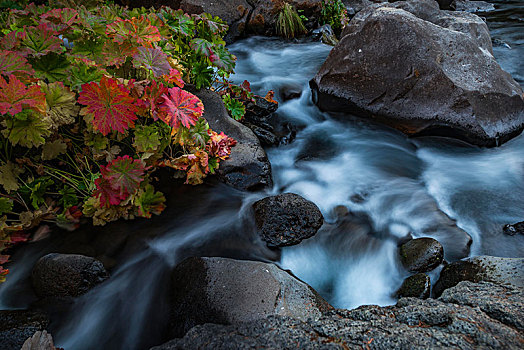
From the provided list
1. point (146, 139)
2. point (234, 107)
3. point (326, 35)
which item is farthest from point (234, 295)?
point (326, 35)

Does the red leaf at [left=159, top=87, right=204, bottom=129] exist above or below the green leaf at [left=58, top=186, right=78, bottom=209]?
above

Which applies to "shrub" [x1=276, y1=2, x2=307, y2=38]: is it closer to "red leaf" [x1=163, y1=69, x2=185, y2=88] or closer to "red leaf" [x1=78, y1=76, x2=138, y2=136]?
"red leaf" [x1=163, y1=69, x2=185, y2=88]

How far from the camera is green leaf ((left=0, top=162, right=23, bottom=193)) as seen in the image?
237 cm

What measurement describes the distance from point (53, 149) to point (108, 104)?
1.90ft

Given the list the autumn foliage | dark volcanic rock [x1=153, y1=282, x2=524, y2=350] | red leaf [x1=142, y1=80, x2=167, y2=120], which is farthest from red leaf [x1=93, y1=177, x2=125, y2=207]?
dark volcanic rock [x1=153, y1=282, x2=524, y2=350]

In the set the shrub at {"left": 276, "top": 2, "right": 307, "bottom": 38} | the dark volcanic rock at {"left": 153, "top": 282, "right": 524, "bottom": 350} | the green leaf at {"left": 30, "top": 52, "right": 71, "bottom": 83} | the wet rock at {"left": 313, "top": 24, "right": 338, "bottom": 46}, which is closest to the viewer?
the dark volcanic rock at {"left": 153, "top": 282, "right": 524, "bottom": 350}

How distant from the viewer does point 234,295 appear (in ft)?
6.32

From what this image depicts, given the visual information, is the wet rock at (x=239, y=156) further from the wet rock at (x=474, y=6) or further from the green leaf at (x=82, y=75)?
the wet rock at (x=474, y=6)

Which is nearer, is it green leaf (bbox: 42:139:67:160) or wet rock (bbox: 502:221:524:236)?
green leaf (bbox: 42:139:67:160)

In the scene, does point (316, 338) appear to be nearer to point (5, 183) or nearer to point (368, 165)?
point (5, 183)

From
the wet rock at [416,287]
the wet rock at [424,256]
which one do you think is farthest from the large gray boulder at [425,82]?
the wet rock at [416,287]

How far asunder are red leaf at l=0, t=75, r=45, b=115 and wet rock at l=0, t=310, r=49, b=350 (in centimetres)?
120

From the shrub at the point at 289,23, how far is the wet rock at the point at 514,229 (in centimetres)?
582

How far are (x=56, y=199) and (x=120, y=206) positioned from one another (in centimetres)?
53
